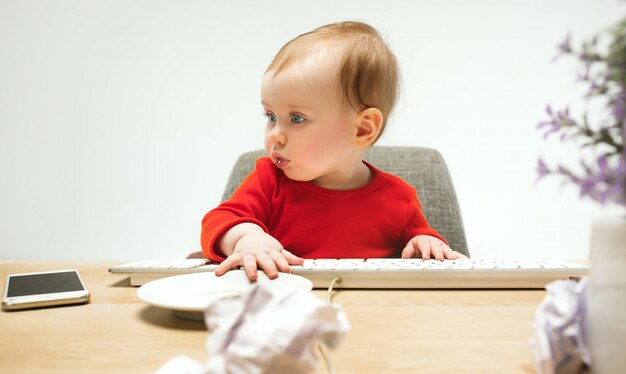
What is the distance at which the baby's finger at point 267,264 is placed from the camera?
610 mm

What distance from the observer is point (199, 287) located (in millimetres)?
559

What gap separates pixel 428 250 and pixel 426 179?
1.54ft

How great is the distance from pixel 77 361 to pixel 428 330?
31 centimetres

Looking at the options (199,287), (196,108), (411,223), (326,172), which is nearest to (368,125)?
(326,172)

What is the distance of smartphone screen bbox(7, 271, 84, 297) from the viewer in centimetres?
59

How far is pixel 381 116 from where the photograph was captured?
995 mm

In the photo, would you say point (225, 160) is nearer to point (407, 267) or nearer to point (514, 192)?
point (514, 192)

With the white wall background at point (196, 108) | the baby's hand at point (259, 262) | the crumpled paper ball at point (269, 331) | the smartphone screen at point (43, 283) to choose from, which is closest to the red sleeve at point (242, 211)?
the baby's hand at point (259, 262)

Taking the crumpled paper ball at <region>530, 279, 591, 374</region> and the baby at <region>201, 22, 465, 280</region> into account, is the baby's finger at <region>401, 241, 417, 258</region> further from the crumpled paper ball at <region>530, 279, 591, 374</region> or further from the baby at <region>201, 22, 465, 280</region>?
the crumpled paper ball at <region>530, 279, 591, 374</region>

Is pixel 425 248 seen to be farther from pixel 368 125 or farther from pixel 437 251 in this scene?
pixel 368 125

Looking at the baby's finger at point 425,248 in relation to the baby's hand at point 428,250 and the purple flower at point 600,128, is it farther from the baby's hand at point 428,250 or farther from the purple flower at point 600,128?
the purple flower at point 600,128

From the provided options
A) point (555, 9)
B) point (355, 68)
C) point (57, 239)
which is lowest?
point (57, 239)

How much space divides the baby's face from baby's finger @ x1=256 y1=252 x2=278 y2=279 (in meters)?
0.31

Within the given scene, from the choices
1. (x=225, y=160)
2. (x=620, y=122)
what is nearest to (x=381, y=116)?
(x=620, y=122)
